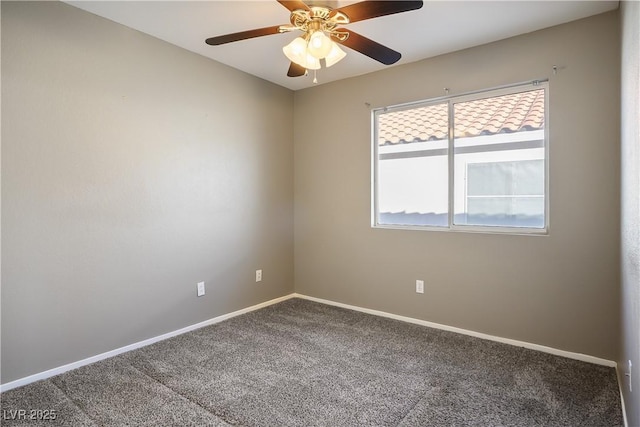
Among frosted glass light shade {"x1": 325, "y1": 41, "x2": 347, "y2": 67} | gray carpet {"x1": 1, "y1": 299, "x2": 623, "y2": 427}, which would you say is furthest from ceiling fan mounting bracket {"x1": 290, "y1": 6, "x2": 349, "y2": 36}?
gray carpet {"x1": 1, "y1": 299, "x2": 623, "y2": 427}

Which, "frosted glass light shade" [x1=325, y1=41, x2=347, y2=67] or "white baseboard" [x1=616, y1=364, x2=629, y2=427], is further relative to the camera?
"frosted glass light shade" [x1=325, y1=41, x2=347, y2=67]

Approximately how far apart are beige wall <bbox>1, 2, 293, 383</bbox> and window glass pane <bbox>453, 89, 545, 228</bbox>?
2027 mm

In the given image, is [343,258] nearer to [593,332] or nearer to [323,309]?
[323,309]

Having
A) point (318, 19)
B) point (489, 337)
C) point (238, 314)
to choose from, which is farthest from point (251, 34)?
point (489, 337)

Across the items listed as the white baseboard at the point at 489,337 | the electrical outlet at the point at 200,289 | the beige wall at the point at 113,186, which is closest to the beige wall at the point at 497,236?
the white baseboard at the point at 489,337

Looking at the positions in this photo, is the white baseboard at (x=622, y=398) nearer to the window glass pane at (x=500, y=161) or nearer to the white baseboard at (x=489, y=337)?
the white baseboard at (x=489, y=337)

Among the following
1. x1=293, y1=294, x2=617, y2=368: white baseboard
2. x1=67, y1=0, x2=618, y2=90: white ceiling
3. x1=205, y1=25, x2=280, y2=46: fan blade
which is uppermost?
x1=67, y1=0, x2=618, y2=90: white ceiling

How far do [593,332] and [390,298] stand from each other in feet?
5.18

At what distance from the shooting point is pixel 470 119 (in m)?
2.98

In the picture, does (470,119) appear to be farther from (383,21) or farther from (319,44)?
(319,44)

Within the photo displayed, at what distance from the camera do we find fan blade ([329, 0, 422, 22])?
63.8 inches

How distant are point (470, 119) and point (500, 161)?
17.9 inches

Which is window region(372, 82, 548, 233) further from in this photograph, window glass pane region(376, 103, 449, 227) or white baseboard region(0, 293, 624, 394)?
white baseboard region(0, 293, 624, 394)

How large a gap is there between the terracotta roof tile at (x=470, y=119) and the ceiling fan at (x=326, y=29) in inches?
44.8
